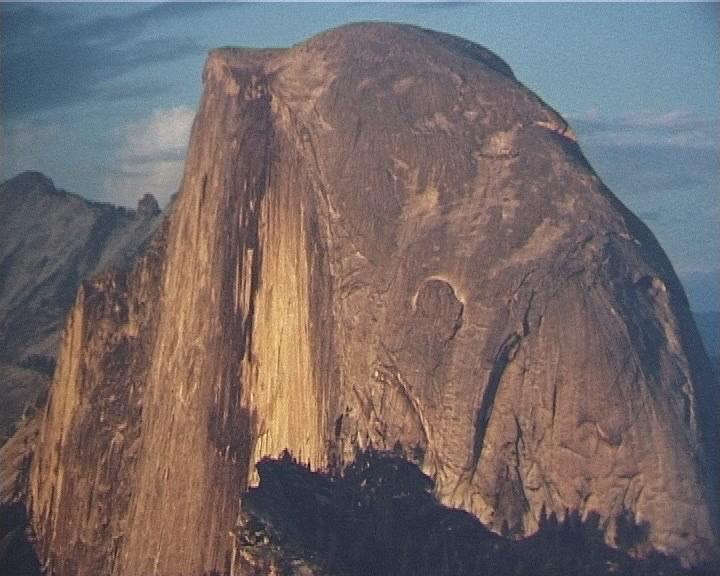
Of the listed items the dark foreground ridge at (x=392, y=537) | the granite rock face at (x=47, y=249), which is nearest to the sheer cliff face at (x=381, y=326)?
the dark foreground ridge at (x=392, y=537)

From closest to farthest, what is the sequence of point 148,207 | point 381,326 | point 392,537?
point 392,537 → point 381,326 → point 148,207

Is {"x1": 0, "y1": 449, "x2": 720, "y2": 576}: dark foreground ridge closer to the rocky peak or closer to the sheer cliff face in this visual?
the sheer cliff face

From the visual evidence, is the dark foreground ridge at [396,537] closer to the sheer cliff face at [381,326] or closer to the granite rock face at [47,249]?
the sheer cliff face at [381,326]

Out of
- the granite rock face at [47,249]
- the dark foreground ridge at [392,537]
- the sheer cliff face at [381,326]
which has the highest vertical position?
the granite rock face at [47,249]

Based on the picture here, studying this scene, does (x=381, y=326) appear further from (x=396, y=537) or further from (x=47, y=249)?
(x=47, y=249)

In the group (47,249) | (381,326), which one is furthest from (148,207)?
(381,326)

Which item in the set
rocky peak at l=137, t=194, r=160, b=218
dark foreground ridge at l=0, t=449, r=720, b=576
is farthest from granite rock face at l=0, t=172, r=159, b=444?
dark foreground ridge at l=0, t=449, r=720, b=576
